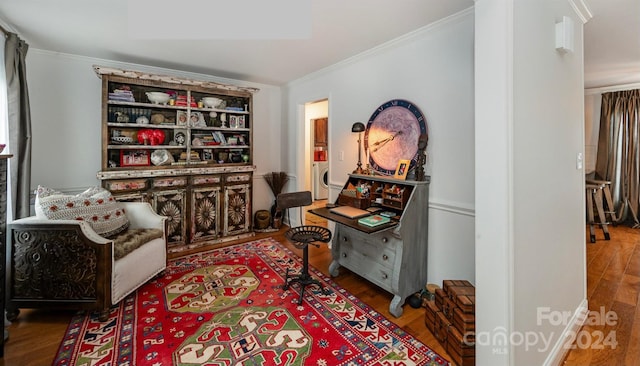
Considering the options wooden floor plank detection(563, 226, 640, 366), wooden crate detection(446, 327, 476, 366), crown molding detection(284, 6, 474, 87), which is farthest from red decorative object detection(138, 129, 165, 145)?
wooden floor plank detection(563, 226, 640, 366)

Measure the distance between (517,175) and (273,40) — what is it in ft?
7.79

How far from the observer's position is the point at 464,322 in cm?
164

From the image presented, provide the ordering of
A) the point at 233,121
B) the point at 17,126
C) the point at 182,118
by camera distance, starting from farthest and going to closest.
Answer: the point at 233,121, the point at 182,118, the point at 17,126

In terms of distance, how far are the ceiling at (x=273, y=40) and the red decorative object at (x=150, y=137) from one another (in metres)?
0.85

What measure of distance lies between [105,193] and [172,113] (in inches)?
61.4

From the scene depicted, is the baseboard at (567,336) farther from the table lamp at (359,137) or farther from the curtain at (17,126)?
the curtain at (17,126)

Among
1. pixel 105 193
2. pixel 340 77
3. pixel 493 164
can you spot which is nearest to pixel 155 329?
pixel 105 193

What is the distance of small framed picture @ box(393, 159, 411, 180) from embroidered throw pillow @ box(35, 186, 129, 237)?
265 centimetres

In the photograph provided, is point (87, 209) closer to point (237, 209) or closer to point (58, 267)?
point (58, 267)

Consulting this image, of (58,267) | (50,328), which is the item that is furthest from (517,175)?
(50,328)

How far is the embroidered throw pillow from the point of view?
82.6 inches

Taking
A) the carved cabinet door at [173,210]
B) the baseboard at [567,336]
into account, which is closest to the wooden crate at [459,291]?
the baseboard at [567,336]

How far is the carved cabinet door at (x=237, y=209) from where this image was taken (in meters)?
3.82

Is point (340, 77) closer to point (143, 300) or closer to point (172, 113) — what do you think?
point (172, 113)
